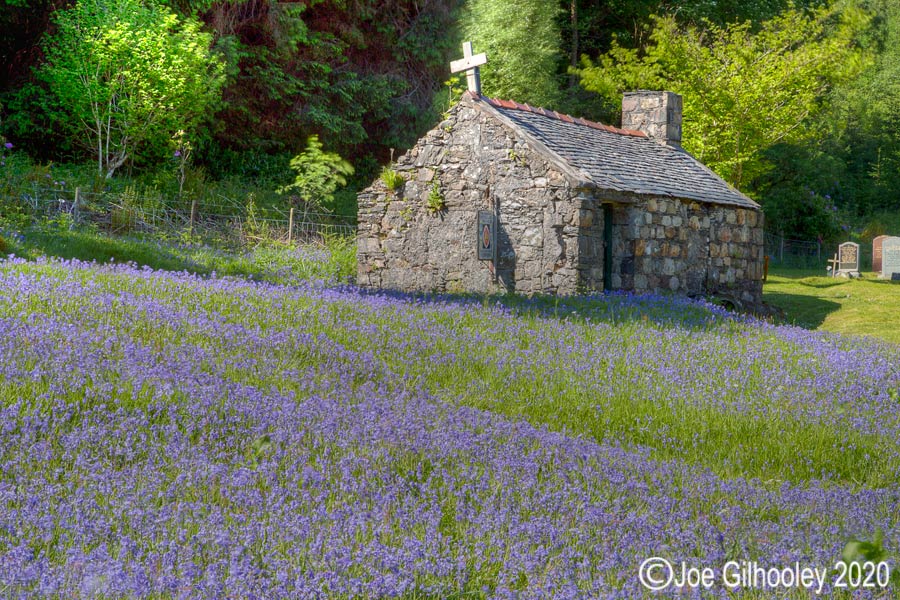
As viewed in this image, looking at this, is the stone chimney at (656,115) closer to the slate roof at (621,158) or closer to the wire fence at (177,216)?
the slate roof at (621,158)

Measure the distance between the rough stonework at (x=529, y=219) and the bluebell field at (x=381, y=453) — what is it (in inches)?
217

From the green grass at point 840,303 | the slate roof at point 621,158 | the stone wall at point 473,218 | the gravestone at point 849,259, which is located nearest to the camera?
the stone wall at point 473,218

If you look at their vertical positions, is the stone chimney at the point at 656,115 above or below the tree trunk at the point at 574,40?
below

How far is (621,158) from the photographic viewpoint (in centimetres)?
1688

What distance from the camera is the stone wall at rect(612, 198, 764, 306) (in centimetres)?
1531

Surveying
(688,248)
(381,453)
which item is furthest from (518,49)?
(381,453)

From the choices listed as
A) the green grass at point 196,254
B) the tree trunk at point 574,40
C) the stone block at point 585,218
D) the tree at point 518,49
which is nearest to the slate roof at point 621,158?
the stone block at point 585,218

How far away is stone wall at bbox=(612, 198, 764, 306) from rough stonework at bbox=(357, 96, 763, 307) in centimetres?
2

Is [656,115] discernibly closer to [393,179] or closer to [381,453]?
[393,179]

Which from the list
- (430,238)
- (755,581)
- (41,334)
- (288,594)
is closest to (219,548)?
(288,594)

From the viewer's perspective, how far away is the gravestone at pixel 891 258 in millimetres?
26766

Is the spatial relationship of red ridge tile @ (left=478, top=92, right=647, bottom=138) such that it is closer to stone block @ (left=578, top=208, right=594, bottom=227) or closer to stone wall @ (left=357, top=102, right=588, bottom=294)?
stone wall @ (left=357, top=102, right=588, bottom=294)

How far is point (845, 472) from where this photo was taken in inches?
240

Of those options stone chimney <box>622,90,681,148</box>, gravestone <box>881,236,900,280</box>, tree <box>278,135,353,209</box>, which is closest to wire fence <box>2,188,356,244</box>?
tree <box>278,135,353,209</box>
